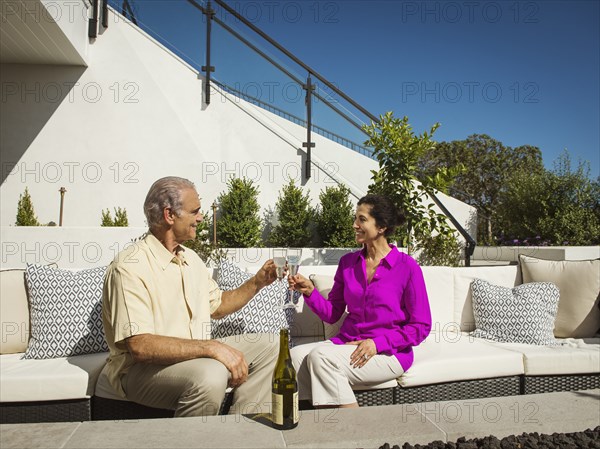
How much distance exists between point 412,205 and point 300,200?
121 inches

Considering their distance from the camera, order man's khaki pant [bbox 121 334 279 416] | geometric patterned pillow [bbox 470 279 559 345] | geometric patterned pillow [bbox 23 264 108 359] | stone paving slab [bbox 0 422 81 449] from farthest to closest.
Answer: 1. geometric patterned pillow [bbox 470 279 559 345]
2. geometric patterned pillow [bbox 23 264 108 359]
3. man's khaki pant [bbox 121 334 279 416]
4. stone paving slab [bbox 0 422 81 449]

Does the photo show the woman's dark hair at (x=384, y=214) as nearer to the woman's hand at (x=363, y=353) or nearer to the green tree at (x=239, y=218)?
the woman's hand at (x=363, y=353)

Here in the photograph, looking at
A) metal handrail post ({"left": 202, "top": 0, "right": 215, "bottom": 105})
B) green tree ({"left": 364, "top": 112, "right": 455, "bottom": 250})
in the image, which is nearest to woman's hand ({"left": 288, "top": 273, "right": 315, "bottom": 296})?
green tree ({"left": 364, "top": 112, "right": 455, "bottom": 250})

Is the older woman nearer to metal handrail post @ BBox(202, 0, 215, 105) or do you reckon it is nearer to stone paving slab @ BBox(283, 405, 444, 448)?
stone paving slab @ BBox(283, 405, 444, 448)

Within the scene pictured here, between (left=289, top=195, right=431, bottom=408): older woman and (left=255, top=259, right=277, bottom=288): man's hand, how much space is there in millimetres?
113

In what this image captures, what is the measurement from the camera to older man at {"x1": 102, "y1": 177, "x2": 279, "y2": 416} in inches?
70.7

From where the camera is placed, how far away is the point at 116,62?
29.7 ft

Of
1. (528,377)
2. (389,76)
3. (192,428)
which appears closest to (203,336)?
(192,428)

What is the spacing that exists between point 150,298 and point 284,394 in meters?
0.78

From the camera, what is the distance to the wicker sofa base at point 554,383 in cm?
275

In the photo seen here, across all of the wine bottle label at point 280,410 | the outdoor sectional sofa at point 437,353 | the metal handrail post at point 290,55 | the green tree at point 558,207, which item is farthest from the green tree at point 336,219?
the wine bottle label at point 280,410

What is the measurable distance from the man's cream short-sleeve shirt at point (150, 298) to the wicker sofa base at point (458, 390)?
1.16 meters

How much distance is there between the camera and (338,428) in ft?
4.70

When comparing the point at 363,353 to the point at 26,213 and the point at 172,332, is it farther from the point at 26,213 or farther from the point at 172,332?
the point at 26,213
